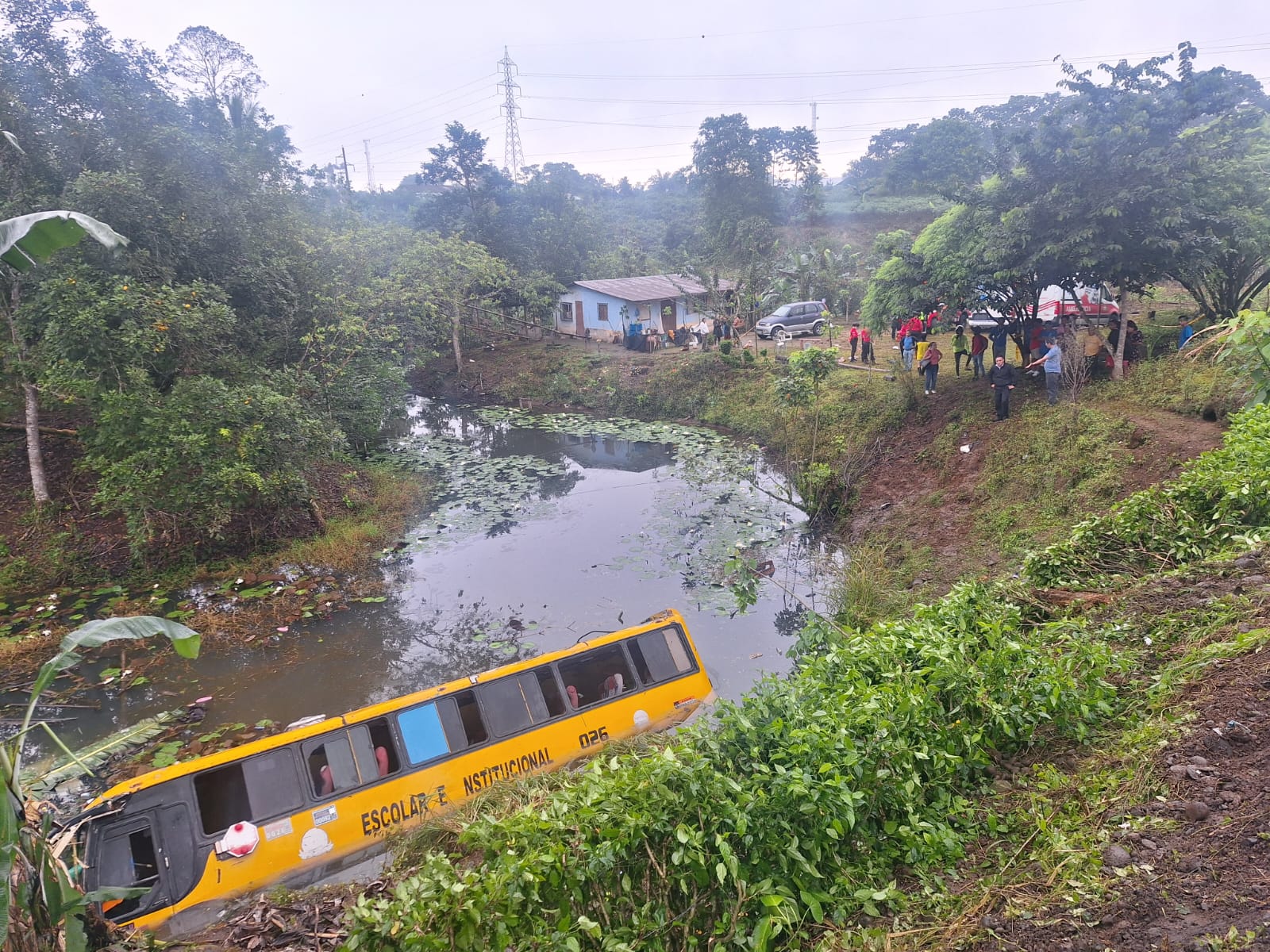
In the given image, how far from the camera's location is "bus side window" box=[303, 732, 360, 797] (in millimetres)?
6738

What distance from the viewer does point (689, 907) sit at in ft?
12.8

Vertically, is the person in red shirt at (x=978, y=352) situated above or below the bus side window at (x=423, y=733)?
above

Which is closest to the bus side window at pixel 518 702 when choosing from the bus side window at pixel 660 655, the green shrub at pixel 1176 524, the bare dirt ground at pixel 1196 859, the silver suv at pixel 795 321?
the bus side window at pixel 660 655

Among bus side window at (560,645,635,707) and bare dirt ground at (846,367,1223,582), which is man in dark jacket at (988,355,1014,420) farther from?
bus side window at (560,645,635,707)

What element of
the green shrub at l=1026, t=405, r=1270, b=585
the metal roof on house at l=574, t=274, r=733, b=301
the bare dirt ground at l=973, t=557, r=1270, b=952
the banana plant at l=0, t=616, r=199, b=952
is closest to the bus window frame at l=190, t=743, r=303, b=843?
the banana plant at l=0, t=616, r=199, b=952

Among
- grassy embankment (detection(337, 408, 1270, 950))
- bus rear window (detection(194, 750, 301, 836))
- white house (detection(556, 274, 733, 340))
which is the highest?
white house (detection(556, 274, 733, 340))

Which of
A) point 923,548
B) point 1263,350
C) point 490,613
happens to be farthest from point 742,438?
point 1263,350

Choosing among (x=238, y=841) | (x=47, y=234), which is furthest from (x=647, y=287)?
(x=47, y=234)

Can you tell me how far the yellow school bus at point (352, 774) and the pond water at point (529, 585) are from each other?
6.58 ft

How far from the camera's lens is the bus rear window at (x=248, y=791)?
6203 millimetres

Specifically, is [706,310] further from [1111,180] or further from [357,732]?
[357,732]

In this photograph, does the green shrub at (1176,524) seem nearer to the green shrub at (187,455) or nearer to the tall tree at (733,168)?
the green shrub at (187,455)

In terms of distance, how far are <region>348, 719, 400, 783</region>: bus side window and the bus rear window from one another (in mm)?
583

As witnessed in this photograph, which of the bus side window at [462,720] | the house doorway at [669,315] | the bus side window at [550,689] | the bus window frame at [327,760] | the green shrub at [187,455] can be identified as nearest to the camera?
the bus window frame at [327,760]
